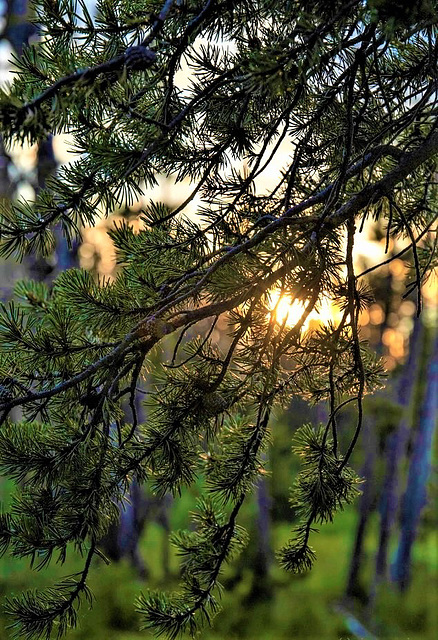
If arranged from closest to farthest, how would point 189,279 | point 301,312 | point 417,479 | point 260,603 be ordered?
point 189,279 → point 301,312 → point 260,603 → point 417,479

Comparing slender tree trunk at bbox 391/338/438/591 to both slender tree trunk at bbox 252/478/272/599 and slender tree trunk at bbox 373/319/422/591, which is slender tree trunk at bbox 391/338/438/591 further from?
slender tree trunk at bbox 252/478/272/599

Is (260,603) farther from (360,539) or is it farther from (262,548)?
(360,539)

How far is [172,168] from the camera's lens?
5.31 feet

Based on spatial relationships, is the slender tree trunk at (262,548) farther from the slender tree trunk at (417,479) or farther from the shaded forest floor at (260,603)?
the slender tree trunk at (417,479)

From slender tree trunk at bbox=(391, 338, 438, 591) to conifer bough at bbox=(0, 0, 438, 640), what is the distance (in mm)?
6298

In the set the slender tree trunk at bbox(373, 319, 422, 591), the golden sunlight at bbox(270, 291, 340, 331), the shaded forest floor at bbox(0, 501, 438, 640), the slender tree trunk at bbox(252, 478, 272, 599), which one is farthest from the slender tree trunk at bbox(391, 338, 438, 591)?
the golden sunlight at bbox(270, 291, 340, 331)

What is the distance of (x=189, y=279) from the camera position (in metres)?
1.56

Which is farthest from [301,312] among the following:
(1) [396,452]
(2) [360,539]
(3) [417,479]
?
(3) [417,479]

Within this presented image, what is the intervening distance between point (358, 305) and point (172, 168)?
0.58m

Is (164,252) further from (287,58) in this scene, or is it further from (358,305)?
(287,58)

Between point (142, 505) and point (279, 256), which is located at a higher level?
point (142, 505)

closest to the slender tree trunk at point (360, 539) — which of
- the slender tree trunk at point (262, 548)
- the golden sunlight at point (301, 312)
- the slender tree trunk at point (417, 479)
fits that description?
the slender tree trunk at point (417, 479)

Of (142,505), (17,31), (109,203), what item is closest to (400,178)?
(109,203)

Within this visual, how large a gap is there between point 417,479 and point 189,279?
7217 millimetres
